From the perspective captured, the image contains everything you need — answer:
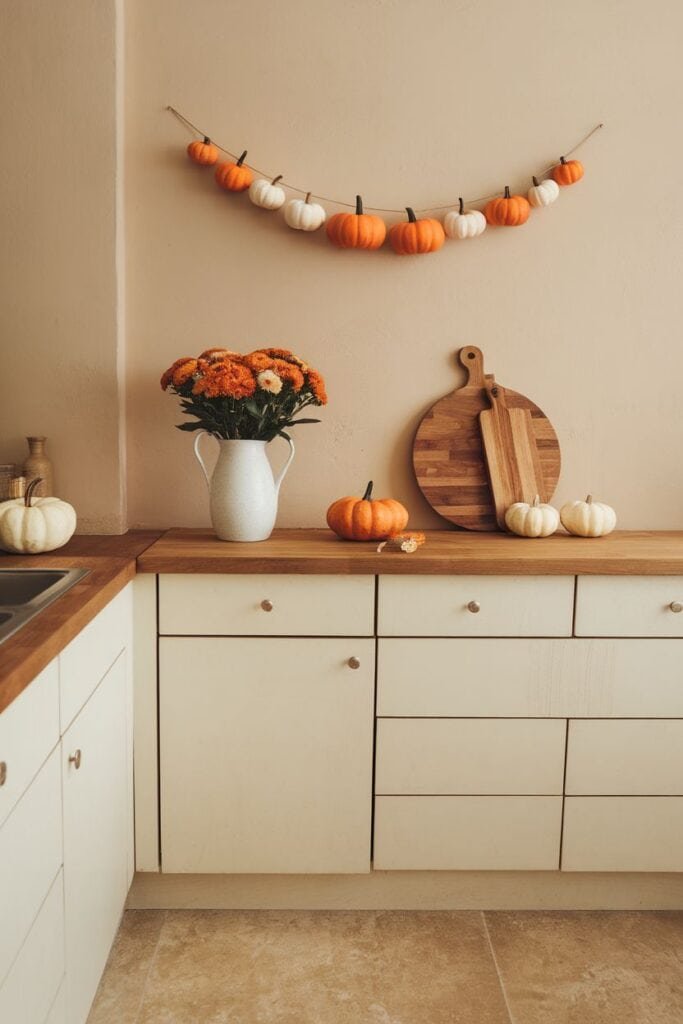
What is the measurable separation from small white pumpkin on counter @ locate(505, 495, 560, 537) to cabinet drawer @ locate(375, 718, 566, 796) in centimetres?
52

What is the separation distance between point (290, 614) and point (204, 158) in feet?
4.30

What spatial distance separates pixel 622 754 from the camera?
2.01 metres

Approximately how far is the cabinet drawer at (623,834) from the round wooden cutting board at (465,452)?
816 millimetres

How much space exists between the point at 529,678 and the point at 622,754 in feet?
0.99

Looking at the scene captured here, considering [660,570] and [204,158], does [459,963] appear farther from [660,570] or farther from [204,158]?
[204,158]

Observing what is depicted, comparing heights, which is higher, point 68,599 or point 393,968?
point 68,599

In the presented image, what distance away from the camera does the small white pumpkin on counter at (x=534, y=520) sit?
2.25m

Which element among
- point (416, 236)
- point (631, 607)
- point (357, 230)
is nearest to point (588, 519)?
point (631, 607)

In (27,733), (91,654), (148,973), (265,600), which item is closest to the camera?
(27,733)

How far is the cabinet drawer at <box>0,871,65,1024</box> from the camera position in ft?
3.63

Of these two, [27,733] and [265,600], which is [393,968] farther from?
[27,733]

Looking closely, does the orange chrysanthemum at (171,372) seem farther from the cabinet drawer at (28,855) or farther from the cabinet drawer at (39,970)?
the cabinet drawer at (39,970)

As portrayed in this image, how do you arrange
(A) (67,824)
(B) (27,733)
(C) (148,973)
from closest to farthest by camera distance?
(B) (27,733)
(A) (67,824)
(C) (148,973)

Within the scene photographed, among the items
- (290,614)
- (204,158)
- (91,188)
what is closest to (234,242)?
(204,158)
